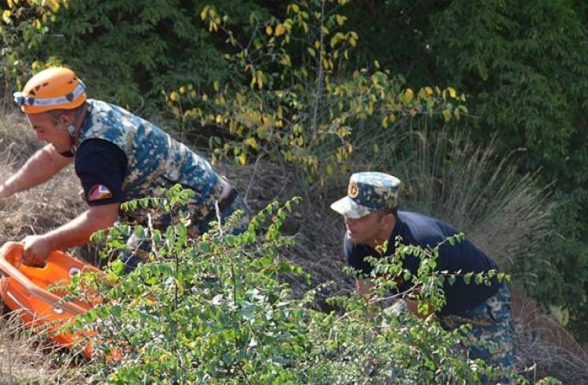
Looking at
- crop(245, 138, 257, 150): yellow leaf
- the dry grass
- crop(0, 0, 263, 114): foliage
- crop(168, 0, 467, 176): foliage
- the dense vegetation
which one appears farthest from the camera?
crop(0, 0, 263, 114): foliage

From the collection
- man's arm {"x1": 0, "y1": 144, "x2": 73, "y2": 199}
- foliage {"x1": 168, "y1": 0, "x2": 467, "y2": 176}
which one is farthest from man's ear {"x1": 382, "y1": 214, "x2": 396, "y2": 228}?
foliage {"x1": 168, "y1": 0, "x2": 467, "y2": 176}

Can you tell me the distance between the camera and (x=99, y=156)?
5.78 m

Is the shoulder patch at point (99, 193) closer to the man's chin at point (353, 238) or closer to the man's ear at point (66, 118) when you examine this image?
the man's ear at point (66, 118)

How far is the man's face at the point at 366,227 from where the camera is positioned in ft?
19.4

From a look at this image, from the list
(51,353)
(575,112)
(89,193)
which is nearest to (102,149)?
(89,193)

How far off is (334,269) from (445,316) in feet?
7.04

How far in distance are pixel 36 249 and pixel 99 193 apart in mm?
479

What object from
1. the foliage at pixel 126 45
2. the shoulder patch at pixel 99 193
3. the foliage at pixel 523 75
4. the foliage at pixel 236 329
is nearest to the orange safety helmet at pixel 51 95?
the shoulder patch at pixel 99 193

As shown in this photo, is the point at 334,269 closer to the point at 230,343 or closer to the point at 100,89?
the point at 100,89

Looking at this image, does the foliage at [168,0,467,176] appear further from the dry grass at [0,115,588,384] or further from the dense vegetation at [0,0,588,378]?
the dry grass at [0,115,588,384]

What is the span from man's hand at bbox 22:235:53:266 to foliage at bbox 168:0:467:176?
274 cm

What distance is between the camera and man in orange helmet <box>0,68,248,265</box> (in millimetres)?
5785

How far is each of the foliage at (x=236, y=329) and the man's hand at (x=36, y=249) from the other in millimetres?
1141

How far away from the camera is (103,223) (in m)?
5.81
